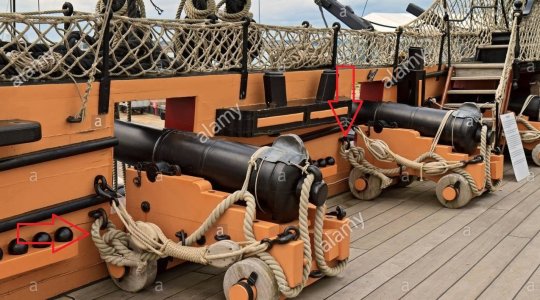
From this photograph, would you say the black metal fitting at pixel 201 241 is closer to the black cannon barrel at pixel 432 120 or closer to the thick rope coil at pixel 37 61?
the thick rope coil at pixel 37 61

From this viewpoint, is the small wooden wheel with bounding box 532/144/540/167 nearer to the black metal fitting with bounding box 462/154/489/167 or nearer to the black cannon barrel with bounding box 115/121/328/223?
the black metal fitting with bounding box 462/154/489/167

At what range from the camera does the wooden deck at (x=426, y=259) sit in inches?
125

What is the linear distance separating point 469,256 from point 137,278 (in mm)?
1934

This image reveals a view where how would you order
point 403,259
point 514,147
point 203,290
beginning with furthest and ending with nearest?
Answer: point 514,147 → point 403,259 → point 203,290

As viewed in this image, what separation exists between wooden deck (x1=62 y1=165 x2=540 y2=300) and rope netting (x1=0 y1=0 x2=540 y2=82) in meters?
1.14

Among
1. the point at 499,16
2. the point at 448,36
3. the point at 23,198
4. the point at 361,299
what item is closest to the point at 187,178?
the point at 23,198

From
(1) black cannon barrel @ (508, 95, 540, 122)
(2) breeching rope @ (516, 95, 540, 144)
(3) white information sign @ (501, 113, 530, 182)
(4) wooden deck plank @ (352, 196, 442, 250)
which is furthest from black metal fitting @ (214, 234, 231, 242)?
(1) black cannon barrel @ (508, 95, 540, 122)

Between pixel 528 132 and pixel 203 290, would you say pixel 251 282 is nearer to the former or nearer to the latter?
pixel 203 290

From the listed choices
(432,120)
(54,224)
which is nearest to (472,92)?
(432,120)

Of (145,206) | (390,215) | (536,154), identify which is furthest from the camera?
(536,154)

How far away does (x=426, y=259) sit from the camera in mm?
3695

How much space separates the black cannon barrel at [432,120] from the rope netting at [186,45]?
448 millimetres

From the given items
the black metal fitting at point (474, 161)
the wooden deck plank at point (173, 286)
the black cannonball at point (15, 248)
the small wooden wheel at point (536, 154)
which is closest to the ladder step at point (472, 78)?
the small wooden wheel at point (536, 154)

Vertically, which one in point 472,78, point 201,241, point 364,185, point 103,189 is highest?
point 472,78
